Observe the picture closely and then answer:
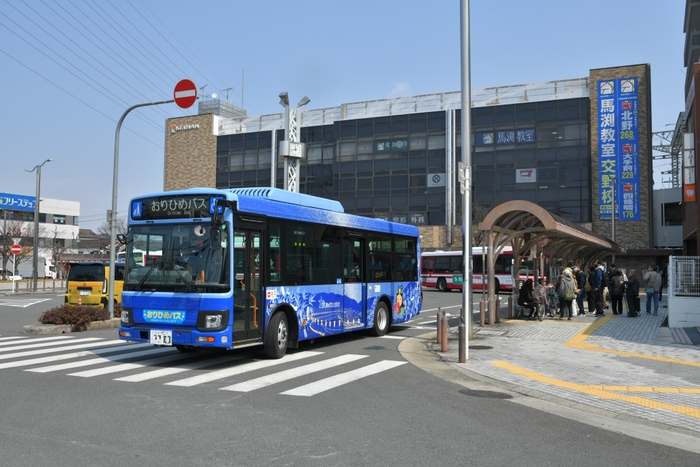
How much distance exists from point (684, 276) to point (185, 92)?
49.6ft

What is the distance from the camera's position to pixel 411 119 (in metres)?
57.4

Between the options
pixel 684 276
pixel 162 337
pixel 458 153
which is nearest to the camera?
pixel 162 337

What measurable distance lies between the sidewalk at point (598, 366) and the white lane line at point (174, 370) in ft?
13.9

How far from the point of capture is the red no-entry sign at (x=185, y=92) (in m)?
17.1

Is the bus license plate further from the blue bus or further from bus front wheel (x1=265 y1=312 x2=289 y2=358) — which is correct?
bus front wheel (x1=265 y1=312 x2=289 y2=358)

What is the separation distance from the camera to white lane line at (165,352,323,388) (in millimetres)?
9262

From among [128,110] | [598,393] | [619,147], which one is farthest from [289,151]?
[619,147]

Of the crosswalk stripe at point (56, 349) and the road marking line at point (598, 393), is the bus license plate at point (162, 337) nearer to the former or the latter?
the crosswalk stripe at point (56, 349)

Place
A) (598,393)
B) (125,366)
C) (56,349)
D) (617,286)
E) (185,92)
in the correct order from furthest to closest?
(617,286), (185,92), (56,349), (125,366), (598,393)

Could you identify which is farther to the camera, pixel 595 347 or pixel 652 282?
pixel 652 282

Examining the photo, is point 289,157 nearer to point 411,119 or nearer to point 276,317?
point 276,317

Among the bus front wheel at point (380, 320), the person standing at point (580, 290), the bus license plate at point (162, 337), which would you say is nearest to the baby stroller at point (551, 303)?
the person standing at point (580, 290)

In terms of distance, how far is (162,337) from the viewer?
10500mm

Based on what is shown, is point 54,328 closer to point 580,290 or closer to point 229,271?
point 229,271
